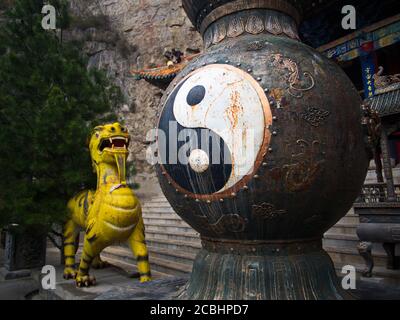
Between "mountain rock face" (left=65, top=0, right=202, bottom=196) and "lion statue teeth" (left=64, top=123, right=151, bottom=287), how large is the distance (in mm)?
14787

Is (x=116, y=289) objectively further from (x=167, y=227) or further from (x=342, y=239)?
(x=167, y=227)

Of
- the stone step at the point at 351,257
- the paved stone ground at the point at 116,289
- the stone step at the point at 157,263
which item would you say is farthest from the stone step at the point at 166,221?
the stone step at the point at 351,257

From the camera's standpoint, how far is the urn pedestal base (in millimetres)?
1882

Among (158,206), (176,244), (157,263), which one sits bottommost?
(157,263)

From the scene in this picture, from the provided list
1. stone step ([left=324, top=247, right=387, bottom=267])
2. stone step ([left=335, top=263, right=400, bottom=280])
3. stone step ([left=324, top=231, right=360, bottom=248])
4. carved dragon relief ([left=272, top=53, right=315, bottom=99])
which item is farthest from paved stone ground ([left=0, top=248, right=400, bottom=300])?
carved dragon relief ([left=272, top=53, right=315, bottom=99])

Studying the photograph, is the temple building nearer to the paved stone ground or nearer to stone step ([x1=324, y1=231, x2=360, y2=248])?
stone step ([x1=324, y1=231, x2=360, y2=248])

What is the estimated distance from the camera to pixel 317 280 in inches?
77.4

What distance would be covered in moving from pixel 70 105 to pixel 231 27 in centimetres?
349

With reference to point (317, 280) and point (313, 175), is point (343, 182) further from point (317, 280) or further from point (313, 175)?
point (317, 280)

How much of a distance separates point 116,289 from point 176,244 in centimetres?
410

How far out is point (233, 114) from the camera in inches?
72.7

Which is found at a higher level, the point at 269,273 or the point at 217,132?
the point at 217,132

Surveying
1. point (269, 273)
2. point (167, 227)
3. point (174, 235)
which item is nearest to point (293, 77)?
point (269, 273)

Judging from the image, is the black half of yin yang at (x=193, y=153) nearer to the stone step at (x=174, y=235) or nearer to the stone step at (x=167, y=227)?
the stone step at (x=174, y=235)
